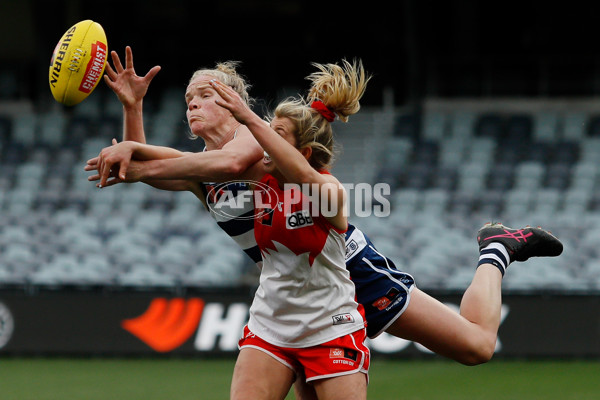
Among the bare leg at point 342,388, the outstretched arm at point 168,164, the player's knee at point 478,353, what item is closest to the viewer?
the outstretched arm at point 168,164

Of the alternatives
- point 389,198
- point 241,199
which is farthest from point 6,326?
point 241,199

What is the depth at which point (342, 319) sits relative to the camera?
4.64m

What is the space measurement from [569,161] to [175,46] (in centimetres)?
776

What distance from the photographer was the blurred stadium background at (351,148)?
11305 mm

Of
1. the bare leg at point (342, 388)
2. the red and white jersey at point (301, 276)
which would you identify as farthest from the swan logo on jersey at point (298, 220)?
the bare leg at point (342, 388)

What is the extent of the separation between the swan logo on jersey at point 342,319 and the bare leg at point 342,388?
0.25 metres

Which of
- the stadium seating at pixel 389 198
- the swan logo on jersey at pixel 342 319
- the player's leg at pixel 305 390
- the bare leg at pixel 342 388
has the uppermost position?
the swan logo on jersey at pixel 342 319

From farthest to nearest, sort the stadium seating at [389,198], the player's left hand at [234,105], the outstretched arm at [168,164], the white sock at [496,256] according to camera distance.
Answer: the stadium seating at [389,198], the white sock at [496,256], the outstretched arm at [168,164], the player's left hand at [234,105]

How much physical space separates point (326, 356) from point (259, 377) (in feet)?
1.08

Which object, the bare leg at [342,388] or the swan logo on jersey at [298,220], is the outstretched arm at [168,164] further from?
the bare leg at [342,388]

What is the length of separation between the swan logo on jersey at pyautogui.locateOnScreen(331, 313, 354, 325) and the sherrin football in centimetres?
171

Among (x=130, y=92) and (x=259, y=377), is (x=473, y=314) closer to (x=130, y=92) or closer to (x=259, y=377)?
(x=259, y=377)

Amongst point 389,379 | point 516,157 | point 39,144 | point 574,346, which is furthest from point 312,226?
point 39,144

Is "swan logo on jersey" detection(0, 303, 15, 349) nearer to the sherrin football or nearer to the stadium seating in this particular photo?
the stadium seating
